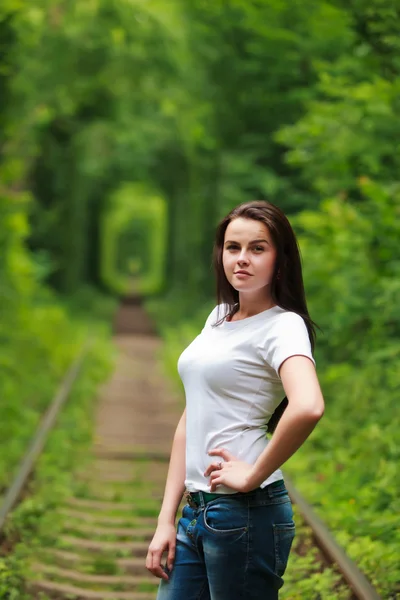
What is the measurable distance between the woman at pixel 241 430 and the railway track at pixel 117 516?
7.12 feet

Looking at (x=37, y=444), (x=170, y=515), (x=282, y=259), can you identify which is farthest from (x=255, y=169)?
(x=170, y=515)

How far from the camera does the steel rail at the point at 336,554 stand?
15.4 feet

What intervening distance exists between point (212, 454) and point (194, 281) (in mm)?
24447

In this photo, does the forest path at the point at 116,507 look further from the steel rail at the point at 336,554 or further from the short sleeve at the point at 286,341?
the short sleeve at the point at 286,341

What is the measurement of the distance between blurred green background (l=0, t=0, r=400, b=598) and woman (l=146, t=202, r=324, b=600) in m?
2.51

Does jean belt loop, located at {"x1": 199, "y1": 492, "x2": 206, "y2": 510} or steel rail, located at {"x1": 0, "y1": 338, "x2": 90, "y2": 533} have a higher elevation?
jean belt loop, located at {"x1": 199, "y1": 492, "x2": 206, "y2": 510}

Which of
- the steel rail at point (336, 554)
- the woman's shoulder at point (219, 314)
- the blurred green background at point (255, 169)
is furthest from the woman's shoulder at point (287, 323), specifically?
the blurred green background at point (255, 169)

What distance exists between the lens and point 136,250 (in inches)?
4254

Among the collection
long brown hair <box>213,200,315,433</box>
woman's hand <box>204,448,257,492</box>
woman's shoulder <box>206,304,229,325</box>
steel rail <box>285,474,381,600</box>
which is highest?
long brown hair <box>213,200,315,433</box>

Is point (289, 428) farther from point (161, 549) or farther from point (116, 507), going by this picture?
point (116, 507)

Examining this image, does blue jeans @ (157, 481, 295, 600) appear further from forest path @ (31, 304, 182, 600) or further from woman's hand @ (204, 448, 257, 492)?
forest path @ (31, 304, 182, 600)

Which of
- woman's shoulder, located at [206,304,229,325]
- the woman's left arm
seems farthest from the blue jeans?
woman's shoulder, located at [206,304,229,325]

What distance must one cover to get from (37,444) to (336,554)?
452cm

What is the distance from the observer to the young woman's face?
8.82ft
